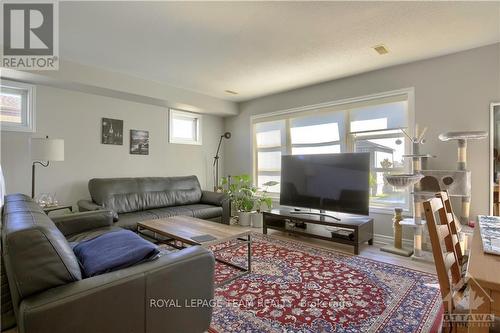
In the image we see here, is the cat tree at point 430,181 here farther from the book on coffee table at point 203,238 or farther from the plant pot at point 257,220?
the plant pot at point 257,220

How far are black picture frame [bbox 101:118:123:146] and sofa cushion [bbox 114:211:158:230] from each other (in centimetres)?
131

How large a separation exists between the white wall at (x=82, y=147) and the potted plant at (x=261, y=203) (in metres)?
1.64

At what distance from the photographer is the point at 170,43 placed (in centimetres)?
278

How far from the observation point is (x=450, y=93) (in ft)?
9.97

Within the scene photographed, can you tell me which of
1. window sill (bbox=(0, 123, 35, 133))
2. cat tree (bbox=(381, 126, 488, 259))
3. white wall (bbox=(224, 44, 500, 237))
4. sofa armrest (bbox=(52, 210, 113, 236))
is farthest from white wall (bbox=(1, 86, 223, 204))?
cat tree (bbox=(381, 126, 488, 259))

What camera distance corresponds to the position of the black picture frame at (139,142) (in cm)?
430

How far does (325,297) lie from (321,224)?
4.49ft

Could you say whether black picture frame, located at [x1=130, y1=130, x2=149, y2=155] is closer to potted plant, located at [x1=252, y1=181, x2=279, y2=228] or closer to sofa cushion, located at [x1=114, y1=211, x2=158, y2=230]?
sofa cushion, located at [x1=114, y1=211, x2=158, y2=230]

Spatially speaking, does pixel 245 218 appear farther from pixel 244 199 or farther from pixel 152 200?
pixel 152 200

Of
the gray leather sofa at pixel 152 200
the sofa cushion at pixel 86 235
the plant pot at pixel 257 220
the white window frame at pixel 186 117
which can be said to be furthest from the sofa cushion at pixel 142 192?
the plant pot at pixel 257 220

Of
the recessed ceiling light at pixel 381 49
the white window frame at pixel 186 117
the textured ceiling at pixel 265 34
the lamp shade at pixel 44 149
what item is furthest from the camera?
the white window frame at pixel 186 117

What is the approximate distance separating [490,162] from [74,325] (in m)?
3.91

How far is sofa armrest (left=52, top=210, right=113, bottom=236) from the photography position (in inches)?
96.9

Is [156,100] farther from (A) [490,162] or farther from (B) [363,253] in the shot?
(A) [490,162]
